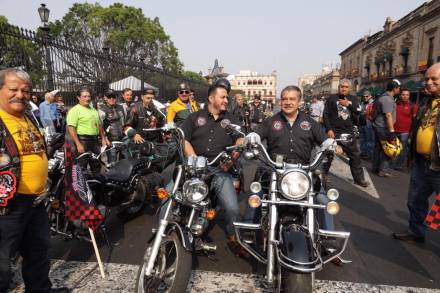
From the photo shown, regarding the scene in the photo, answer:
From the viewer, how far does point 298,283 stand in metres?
2.16

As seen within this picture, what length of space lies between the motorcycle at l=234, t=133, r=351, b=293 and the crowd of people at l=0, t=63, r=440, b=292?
0.85ft

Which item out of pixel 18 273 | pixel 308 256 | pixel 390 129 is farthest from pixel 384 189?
pixel 18 273

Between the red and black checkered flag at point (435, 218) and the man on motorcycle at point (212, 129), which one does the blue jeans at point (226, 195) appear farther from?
the red and black checkered flag at point (435, 218)

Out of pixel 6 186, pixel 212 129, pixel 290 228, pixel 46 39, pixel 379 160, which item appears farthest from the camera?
pixel 46 39

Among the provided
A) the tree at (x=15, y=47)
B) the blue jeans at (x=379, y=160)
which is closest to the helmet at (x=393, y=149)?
the blue jeans at (x=379, y=160)

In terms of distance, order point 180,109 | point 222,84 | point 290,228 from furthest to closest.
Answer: point 180,109, point 222,84, point 290,228

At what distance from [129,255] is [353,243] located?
2.62m

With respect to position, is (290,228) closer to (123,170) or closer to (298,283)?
(298,283)

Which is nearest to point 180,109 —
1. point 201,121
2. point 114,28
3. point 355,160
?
point 201,121

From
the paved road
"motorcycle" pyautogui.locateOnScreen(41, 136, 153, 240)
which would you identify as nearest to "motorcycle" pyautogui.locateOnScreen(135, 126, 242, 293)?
the paved road

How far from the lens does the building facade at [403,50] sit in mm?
30750

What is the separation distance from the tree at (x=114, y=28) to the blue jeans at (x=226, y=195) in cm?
3210

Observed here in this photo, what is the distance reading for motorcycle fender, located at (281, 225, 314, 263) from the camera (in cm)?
220

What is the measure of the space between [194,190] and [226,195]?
2.27 feet
